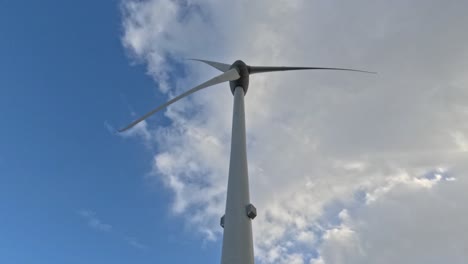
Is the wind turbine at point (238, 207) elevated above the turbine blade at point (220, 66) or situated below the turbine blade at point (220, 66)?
below

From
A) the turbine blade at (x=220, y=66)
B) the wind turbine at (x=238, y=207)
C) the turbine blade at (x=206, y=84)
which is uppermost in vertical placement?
the turbine blade at (x=220, y=66)

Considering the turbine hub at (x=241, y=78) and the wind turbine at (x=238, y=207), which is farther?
the turbine hub at (x=241, y=78)

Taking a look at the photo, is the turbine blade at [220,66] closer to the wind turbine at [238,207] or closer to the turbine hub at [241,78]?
the turbine hub at [241,78]

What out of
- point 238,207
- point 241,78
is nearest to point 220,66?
point 241,78

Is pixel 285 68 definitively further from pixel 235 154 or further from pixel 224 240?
pixel 224 240

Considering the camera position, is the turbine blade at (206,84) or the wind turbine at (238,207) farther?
the turbine blade at (206,84)

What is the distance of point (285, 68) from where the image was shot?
29.8 m

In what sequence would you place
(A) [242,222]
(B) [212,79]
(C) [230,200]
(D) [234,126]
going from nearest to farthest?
(A) [242,222] → (C) [230,200] → (D) [234,126] → (B) [212,79]

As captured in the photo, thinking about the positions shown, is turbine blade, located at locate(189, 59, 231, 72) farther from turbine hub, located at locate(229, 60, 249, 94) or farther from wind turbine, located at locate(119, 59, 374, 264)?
wind turbine, located at locate(119, 59, 374, 264)

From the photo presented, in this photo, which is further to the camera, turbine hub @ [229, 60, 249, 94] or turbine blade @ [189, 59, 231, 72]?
turbine blade @ [189, 59, 231, 72]

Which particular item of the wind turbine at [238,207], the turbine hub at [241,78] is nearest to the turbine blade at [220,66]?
the turbine hub at [241,78]

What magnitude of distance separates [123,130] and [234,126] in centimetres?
989

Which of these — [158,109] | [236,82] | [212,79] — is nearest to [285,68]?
[236,82]

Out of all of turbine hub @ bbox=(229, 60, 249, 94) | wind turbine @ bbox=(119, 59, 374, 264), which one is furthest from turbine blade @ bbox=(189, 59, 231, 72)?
wind turbine @ bbox=(119, 59, 374, 264)
